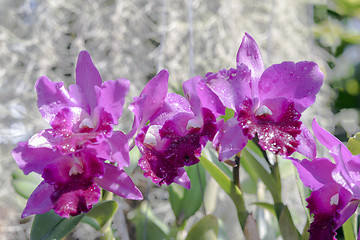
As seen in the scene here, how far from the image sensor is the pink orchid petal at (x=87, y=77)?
19.4 inches

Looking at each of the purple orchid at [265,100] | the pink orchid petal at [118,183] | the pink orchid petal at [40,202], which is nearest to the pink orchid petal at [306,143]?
the purple orchid at [265,100]

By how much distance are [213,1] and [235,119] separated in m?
1.07

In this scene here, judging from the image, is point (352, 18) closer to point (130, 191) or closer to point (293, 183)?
point (293, 183)

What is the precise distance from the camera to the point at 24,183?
2.19ft

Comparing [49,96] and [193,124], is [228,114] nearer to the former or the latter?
[193,124]

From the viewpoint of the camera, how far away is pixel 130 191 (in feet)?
1.57

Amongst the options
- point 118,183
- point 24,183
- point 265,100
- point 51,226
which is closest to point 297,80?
point 265,100

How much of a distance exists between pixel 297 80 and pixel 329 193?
140mm

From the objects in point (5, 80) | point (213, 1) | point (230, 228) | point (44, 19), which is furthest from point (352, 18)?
point (5, 80)

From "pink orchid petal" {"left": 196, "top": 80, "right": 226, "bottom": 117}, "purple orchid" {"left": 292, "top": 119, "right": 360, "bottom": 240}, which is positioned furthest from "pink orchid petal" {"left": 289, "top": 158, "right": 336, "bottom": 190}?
"pink orchid petal" {"left": 196, "top": 80, "right": 226, "bottom": 117}

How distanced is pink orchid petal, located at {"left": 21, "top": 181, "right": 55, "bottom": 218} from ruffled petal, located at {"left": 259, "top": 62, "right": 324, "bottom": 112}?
301 mm

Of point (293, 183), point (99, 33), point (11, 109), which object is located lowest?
point (293, 183)

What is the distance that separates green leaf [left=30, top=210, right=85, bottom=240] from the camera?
1.61ft

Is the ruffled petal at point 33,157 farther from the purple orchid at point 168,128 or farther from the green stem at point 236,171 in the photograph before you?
the green stem at point 236,171
